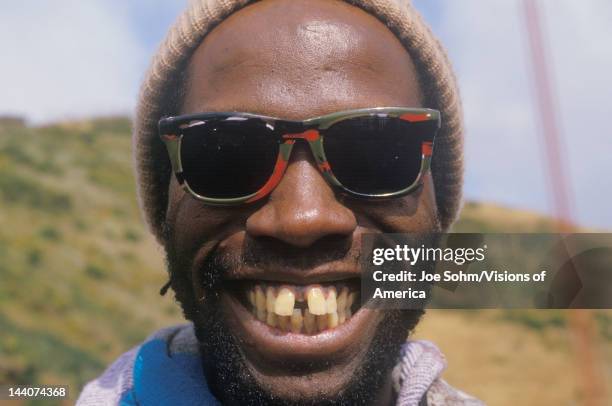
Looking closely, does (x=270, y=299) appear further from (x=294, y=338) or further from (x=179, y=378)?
(x=179, y=378)

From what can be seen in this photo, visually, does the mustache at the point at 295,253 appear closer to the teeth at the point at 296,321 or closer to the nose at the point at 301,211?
the nose at the point at 301,211

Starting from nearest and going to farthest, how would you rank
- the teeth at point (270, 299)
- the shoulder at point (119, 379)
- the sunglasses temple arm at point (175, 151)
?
the teeth at point (270, 299) → the sunglasses temple arm at point (175, 151) → the shoulder at point (119, 379)

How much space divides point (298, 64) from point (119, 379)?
4.78ft

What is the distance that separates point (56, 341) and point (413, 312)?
43.3 ft

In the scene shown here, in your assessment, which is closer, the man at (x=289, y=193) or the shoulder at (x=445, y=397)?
the man at (x=289, y=193)

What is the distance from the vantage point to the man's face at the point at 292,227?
1896mm

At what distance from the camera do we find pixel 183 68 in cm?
239

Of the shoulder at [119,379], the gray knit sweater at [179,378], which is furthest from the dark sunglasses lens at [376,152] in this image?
the shoulder at [119,379]

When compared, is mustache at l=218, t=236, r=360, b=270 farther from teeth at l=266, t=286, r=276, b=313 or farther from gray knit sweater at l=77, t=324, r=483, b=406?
gray knit sweater at l=77, t=324, r=483, b=406

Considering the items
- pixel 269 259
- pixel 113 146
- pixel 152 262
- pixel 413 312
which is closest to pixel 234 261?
pixel 269 259

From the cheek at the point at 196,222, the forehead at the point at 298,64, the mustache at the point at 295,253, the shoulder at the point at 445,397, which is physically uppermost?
the forehead at the point at 298,64

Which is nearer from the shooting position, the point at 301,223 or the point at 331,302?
the point at 301,223

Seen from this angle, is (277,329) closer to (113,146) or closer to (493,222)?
(113,146)

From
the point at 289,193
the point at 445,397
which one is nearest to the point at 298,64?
the point at 289,193
